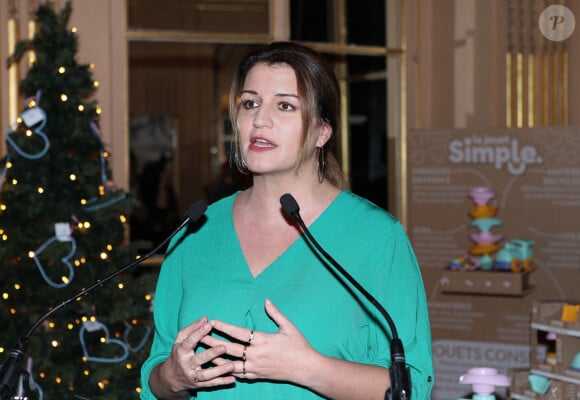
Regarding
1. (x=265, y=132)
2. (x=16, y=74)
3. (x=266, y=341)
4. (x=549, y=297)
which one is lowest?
(x=549, y=297)

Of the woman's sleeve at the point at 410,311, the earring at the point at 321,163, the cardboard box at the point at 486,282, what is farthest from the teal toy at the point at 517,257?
the woman's sleeve at the point at 410,311

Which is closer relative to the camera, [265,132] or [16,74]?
[265,132]

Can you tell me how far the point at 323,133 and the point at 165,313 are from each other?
1.61ft

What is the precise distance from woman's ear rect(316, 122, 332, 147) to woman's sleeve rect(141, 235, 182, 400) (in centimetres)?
36

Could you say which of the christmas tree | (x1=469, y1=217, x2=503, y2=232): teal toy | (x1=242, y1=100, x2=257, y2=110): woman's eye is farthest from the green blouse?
(x1=469, y1=217, x2=503, y2=232): teal toy

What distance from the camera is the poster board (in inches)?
197

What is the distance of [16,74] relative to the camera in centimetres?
512

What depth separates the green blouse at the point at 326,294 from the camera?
1.70 m

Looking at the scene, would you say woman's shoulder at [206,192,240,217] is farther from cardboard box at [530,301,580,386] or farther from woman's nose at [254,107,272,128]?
cardboard box at [530,301,580,386]

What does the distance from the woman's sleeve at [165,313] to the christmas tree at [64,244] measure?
2.20 metres

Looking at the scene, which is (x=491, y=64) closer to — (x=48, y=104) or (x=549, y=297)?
(x=549, y=297)

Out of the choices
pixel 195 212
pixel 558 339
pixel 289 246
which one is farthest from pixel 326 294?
pixel 558 339

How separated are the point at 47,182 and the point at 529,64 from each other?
3.17 metres

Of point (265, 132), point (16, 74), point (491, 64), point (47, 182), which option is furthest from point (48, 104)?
point (491, 64)
